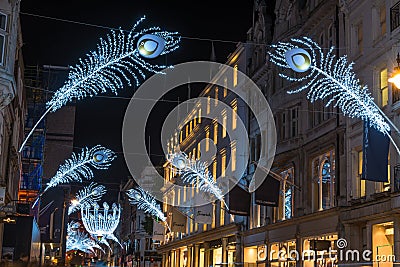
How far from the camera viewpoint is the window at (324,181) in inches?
1300

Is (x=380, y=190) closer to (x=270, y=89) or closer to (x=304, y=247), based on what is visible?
(x=304, y=247)

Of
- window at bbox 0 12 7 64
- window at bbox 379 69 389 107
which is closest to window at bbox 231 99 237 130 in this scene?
window at bbox 379 69 389 107

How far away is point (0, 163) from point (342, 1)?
17098 millimetres

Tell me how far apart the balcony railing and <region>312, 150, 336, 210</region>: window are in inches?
316

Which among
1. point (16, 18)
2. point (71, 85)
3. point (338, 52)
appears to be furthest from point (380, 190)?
point (16, 18)

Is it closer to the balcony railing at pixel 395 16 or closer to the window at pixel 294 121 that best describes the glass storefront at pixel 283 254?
the window at pixel 294 121

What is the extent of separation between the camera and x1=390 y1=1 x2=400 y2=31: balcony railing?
26.6 meters

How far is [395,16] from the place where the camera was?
26.9 meters

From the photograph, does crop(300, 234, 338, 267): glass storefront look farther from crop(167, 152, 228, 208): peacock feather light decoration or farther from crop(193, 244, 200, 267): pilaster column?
crop(193, 244, 200, 267): pilaster column

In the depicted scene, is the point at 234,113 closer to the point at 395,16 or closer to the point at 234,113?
the point at 234,113

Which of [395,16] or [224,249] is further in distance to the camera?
[224,249]

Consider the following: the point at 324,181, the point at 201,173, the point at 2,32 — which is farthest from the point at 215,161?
the point at 2,32

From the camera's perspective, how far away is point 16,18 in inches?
1054

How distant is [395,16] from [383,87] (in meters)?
3.00
